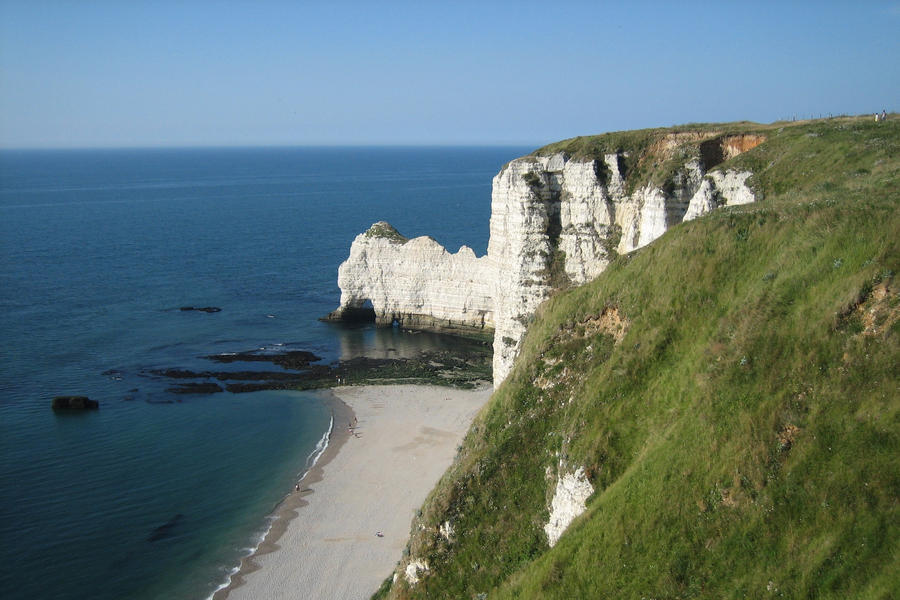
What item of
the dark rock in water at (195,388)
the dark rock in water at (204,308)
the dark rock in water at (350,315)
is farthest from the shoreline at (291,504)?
the dark rock in water at (204,308)

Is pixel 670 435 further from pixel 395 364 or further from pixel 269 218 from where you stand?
pixel 269 218

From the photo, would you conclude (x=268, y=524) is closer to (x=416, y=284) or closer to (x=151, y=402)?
(x=151, y=402)

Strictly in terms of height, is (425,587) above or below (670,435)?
below

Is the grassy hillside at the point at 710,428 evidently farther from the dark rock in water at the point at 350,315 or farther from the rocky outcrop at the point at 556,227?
the dark rock in water at the point at 350,315

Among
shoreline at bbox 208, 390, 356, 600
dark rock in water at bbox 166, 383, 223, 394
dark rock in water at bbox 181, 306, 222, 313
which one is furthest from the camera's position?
dark rock in water at bbox 181, 306, 222, 313

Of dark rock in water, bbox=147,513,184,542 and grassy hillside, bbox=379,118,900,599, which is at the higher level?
grassy hillside, bbox=379,118,900,599

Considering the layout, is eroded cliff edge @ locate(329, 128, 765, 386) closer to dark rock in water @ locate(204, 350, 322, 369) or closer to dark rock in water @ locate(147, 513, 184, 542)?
dark rock in water @ locate(204, 350, 322, 369)

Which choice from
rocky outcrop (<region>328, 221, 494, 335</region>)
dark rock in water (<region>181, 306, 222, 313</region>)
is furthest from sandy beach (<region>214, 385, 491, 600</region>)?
dark rock in water (<region>181, 306, 222, 313</region>)

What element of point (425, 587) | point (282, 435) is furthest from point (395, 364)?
point (425, 587)
